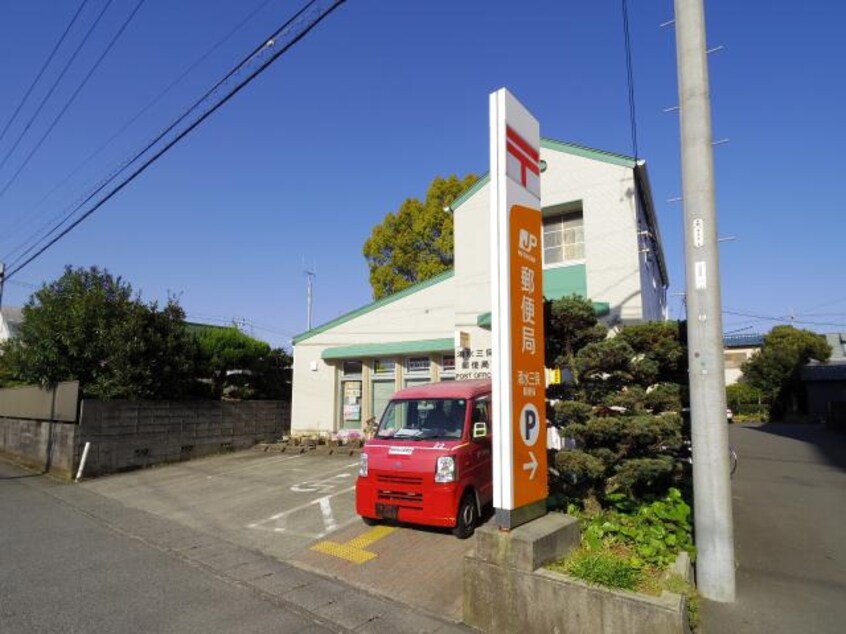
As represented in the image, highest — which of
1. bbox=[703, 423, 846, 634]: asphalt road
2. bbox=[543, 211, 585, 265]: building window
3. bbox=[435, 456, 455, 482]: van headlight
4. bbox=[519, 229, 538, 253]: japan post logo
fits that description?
bbox=[543, 211, 585, 265]: building window

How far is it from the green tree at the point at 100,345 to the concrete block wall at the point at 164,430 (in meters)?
0.57

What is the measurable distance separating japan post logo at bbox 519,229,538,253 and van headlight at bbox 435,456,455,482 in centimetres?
295

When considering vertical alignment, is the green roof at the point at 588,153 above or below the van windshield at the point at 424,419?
above

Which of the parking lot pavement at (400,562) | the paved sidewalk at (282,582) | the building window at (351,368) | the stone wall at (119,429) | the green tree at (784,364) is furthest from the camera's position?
the green tree at (784,364)

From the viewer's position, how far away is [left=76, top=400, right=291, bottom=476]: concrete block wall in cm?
1377

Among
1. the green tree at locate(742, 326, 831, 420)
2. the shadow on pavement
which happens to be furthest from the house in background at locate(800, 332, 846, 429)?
the shadow on pavement

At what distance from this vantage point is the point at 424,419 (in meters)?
8.11

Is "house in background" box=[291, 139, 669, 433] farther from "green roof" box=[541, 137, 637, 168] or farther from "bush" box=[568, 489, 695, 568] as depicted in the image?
"bush" box=[568, 489, 695, 568]

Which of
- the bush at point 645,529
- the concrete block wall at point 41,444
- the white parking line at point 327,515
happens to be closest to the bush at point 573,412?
the bush at point 645,529

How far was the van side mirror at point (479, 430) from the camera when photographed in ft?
25.1

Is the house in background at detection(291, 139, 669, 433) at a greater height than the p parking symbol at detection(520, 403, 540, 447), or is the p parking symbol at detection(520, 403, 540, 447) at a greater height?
the house in background at detection(291, 139, 669, 433)

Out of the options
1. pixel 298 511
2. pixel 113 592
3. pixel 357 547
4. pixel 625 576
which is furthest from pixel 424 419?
pixel 113 592

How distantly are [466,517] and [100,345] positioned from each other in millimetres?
12421

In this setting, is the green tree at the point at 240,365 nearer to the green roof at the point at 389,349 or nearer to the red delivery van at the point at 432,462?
Result: the green roof at the point at 389,349
